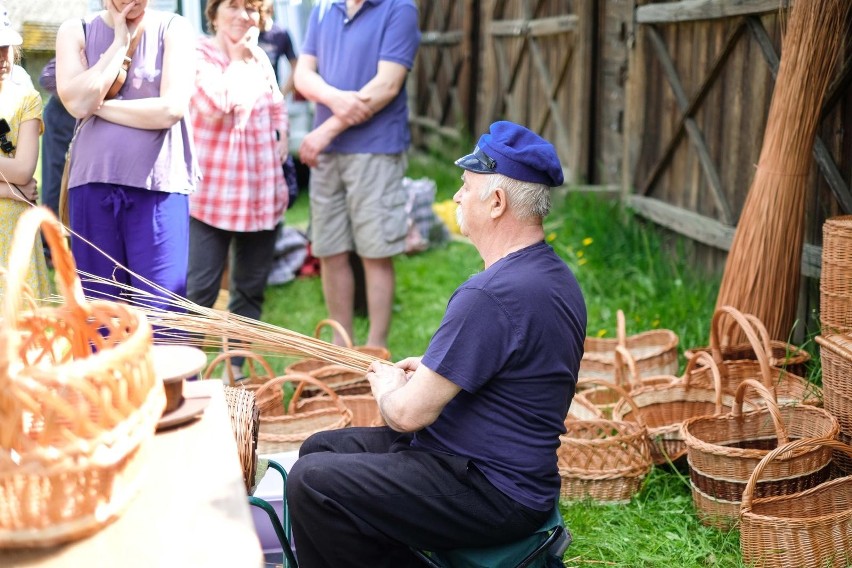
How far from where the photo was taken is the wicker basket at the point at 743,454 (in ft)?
10.5

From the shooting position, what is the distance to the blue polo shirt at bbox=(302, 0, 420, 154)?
16.0 ft

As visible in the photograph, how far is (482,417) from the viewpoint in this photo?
2.48 m

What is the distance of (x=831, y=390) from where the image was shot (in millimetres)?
3445

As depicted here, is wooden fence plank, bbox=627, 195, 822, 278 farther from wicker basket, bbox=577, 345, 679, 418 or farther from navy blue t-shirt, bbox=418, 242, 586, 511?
navy blue t-shirt, bbox=418, 242, 586, 511

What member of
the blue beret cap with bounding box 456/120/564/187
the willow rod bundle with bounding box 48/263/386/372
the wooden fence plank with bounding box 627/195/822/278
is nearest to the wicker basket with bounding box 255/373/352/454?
the willow rod bundle with bounding box 48/263/386/372

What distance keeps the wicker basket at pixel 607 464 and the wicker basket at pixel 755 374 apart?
47cm

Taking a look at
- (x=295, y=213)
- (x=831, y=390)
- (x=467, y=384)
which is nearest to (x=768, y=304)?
(x=831, y=390)

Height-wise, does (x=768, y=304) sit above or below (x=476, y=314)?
below

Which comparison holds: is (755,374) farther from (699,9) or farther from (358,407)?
(699,9)

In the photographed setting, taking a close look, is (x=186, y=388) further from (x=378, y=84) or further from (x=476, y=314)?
(x=378, y=84)

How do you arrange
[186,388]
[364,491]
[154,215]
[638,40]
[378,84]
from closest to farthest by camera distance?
[186,388] < [364,491] < [154,215] < [378,84] < [638,40]

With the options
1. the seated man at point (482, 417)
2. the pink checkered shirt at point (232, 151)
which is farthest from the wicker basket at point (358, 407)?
the seated man at point (482, 417)

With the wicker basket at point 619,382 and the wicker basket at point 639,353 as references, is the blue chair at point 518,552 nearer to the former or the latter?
the wicker basket at point 619,382

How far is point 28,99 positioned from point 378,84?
1707mm
